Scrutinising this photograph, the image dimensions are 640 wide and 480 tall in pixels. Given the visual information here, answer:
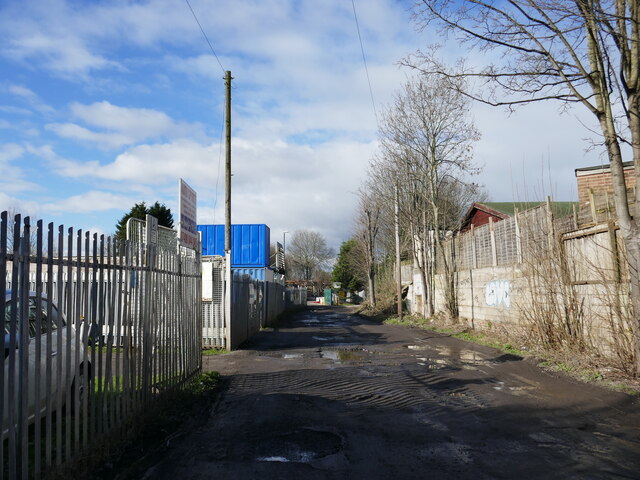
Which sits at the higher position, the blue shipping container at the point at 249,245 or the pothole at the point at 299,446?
the blue shipping container at the point at 249,245

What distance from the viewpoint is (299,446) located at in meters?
5.16

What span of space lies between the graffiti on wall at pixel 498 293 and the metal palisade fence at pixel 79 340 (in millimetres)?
10292

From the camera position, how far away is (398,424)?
5.96 meters

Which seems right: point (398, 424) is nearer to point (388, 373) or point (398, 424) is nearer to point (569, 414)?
point (569, 414)

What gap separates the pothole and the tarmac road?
0.04 ft

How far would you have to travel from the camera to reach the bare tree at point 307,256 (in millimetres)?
89312

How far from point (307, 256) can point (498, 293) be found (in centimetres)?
7396

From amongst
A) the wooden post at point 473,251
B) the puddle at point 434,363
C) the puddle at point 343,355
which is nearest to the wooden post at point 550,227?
the puddle at point 434,363

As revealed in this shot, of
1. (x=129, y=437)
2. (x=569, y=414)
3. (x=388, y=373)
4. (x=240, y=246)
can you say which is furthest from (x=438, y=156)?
(x=129, y=437)

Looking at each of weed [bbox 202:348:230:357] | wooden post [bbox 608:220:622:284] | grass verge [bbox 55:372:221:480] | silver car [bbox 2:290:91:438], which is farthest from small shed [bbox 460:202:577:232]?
silver car [bbox 2:290:91:438]

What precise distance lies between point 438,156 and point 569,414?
17.8 meters

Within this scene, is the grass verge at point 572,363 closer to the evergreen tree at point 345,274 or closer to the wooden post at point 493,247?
the wooden post at point 493,247

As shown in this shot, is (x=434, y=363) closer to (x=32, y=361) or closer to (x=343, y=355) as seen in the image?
(x=343, y=355)

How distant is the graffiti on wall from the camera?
14.9 m
